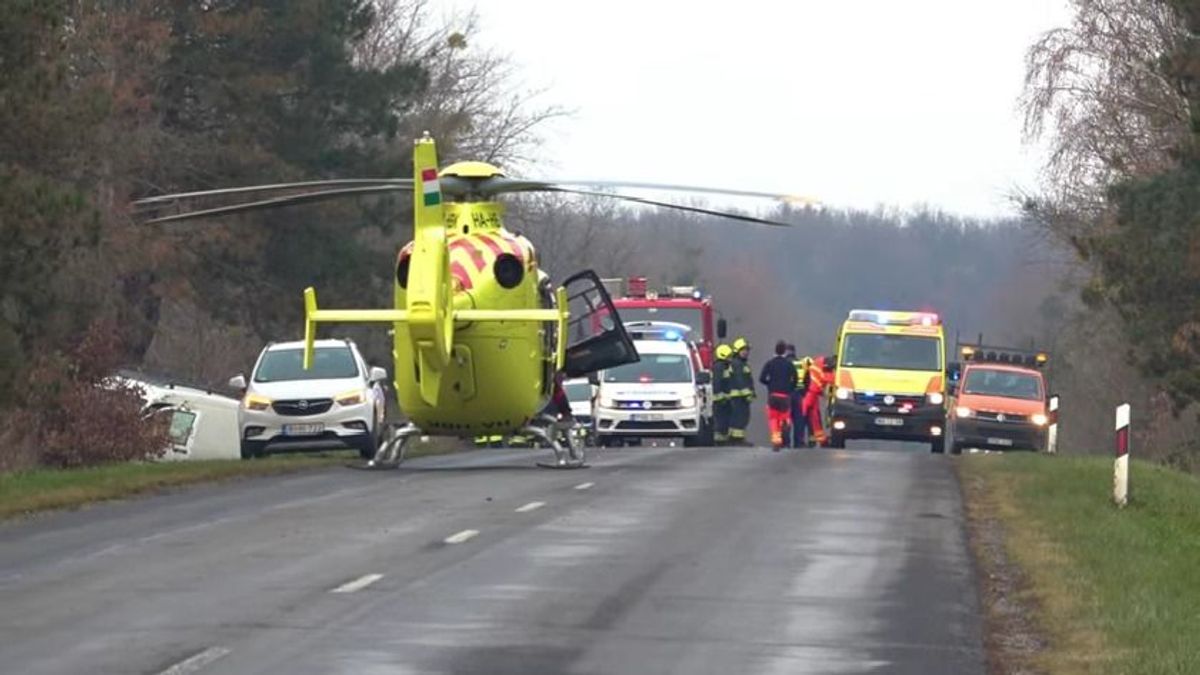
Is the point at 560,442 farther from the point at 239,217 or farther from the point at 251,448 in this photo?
the point at 239,217

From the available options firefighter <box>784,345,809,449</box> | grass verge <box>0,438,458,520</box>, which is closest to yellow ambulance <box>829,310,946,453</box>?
firefighter <box>784,345,809,449</box>

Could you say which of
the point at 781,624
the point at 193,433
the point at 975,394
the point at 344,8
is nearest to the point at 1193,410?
the point at 975,394

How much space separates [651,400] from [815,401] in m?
3.63

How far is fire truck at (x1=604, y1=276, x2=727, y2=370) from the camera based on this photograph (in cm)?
5519

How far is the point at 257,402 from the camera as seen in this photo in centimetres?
3481

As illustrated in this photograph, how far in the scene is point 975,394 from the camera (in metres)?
48.5

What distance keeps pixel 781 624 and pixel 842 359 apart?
3208 cm

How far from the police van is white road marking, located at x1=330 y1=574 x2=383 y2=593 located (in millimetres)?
28673

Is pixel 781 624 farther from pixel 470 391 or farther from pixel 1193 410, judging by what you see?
pixel 1193 410

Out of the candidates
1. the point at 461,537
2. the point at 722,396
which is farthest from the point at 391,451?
the point at 722,396

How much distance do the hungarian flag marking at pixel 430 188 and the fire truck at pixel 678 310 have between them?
2627 centimetres

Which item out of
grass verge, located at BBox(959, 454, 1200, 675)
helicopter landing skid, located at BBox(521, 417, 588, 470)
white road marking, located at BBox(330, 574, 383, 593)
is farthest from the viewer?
helicopter landing skid, located at BBox(521, 417, 588, 470)

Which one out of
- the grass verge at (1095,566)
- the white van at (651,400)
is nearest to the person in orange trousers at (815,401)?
the white van at (651,400)

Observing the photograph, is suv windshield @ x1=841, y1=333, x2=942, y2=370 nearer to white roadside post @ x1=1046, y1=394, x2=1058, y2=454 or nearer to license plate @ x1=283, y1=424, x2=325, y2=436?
white roadside post @ x1=1046, y1=394, x2=1058, y2=454
